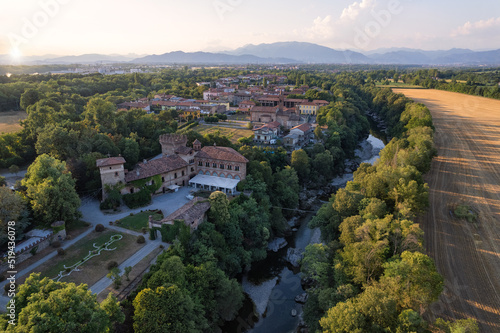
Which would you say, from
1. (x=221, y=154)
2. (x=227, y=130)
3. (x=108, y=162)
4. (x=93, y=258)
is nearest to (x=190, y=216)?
(x=93, y=258)

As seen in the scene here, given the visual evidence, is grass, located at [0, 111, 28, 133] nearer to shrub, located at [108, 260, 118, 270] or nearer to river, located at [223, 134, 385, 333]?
shrub, located at [108, 260, 118, 270]

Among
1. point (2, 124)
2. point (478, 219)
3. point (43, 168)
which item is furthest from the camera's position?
point (2, 124)

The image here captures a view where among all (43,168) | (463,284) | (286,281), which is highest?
(43,168)

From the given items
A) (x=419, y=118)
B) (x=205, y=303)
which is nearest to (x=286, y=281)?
(x=205, y=303)

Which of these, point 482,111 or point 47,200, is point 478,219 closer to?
point 47,200

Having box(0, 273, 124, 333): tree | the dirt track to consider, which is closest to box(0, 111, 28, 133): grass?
box(0, 273, 124, 333): tree

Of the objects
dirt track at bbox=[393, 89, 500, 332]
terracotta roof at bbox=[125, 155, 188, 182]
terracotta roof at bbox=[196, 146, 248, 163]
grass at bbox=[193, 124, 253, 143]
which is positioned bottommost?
dirt track at bbox=[393, 89, 500, 332]
